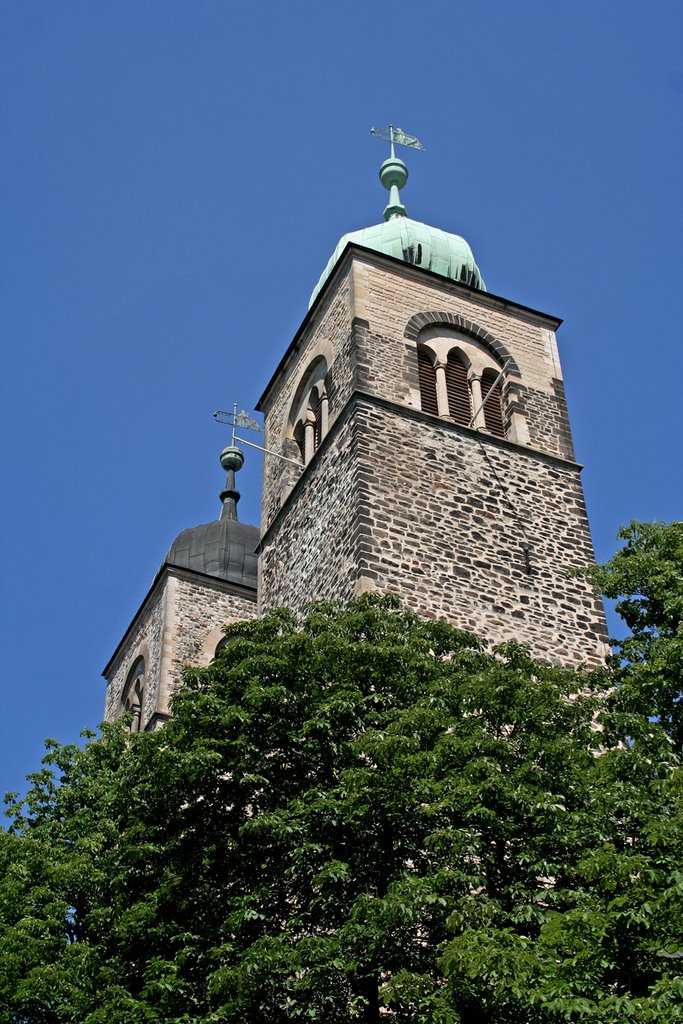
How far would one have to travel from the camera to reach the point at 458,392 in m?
19.6

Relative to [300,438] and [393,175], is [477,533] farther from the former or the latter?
[393,175]

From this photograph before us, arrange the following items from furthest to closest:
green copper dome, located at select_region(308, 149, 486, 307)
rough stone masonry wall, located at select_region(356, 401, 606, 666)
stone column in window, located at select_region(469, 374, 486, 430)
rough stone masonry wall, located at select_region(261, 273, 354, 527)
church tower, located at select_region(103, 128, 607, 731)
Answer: green copper dome, located at select_region(308, 149, 486, 307)
stone column in window, located at select_region(469, 374, 486, 430)
rough stone masonry wall, located at select_region(261, 273, 354, 527)
church tower, located at select_region(103, 128, 607, 731)
rough stone masonry wall, located at select_region(356, 401, 606, 666)

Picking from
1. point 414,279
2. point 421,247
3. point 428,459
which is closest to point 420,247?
point 421,247

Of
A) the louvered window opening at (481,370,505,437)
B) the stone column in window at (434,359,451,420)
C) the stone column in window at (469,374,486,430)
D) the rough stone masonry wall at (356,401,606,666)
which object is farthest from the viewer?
the louvered window opening at (481,370,505,437)

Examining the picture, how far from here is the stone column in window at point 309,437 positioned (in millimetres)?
20156

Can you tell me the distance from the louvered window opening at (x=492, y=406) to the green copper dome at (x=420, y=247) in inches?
95.9

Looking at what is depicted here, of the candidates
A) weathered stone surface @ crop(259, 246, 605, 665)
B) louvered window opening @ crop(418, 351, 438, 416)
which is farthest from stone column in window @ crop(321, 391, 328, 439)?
louvered window opening @ crop(418, 351, 438, 416)

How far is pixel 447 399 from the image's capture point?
19.2 m

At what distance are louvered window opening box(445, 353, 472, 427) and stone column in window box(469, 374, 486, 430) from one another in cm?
7

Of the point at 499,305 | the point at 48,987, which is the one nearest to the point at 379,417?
the point at 499,305

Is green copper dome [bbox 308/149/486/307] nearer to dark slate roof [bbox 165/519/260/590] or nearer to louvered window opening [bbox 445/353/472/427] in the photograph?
louvered window opening [bbox 445/353/472/427]

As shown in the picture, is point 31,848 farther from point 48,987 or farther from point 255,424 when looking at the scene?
point 255,424

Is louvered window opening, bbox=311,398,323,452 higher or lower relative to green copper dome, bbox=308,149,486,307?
lower

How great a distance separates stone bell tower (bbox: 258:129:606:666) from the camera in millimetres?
16391
